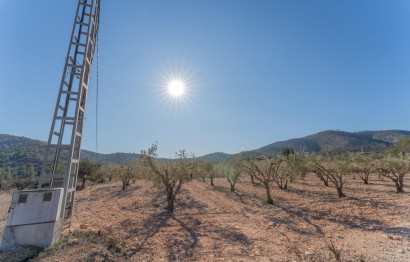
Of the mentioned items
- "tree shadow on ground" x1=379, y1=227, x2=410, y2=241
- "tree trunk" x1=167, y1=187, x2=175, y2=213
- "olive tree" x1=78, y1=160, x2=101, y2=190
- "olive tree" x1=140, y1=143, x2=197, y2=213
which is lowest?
"tree shadow on ground" x1=379, y1=227, x2=410, y2=241

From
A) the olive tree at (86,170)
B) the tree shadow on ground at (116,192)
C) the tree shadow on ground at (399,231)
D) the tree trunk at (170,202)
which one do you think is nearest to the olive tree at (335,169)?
the tree shadow on ground at (399,231)

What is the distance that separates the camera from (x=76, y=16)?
523 inches

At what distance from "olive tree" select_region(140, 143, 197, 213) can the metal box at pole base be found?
30.3ft

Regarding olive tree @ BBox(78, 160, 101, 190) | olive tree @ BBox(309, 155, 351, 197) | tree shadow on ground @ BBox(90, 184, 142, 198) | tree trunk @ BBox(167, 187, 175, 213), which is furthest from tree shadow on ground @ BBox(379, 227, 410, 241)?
olive tree @ BBox(78, 160, 101, 190)

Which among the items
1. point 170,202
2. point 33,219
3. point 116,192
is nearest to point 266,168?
point 170,202

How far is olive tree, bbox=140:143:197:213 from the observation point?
770 inches

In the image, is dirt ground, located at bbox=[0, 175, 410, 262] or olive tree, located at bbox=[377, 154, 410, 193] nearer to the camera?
dirt ground, located at bbox=[0, 175, 410, 262]

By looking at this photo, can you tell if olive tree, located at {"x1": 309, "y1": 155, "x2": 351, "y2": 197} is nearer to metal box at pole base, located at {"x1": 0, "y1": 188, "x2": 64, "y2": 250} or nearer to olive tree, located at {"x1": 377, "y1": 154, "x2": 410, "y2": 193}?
olive tree, located at {"x1": 377, "y1": 154, "x2": 410, "y2": 193}

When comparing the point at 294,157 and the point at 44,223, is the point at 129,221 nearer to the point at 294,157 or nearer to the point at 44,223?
the point at 44,223

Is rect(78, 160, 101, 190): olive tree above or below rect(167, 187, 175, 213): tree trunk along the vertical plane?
above

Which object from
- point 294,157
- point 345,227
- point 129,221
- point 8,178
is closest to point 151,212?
point 129,221

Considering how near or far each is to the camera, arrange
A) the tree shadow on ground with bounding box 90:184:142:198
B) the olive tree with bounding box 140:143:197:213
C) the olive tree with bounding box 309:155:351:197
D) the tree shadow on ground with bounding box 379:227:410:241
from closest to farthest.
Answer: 1. the tree shadow on ground with bounding box 379:227:410:241
2. the olive tree with bounding box 140:143:197:213
3. the olive tree with bounding box 309:155:351:197
4. the tree shadow on ground with bounding box 90:184:142:198

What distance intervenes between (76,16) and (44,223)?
10407mm

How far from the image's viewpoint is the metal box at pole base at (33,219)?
9.47m
